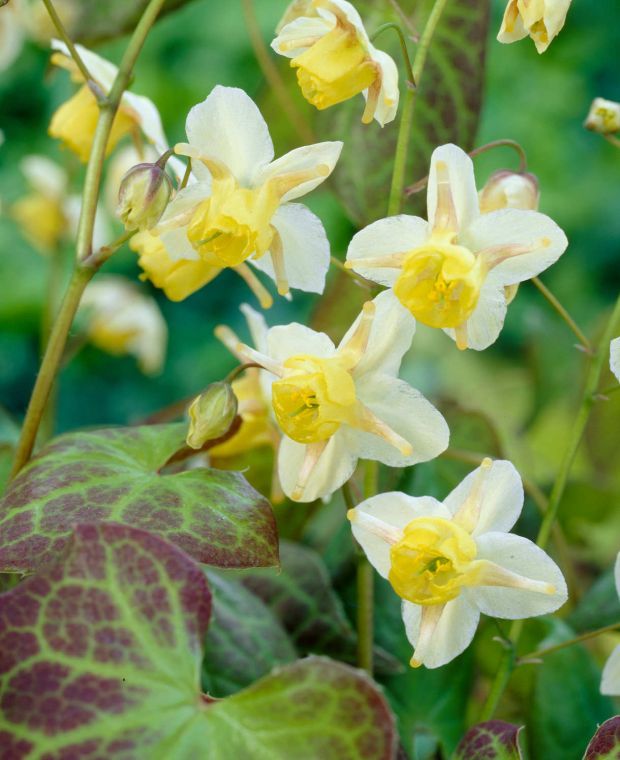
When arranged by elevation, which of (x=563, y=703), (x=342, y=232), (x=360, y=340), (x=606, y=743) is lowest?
(x=342, y=232)

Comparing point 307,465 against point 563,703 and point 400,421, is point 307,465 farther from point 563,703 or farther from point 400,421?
point 563,703

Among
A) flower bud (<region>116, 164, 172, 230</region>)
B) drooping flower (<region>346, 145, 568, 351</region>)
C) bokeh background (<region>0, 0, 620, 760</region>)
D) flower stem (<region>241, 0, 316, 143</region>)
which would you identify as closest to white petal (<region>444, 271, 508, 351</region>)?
drooping flower (<region>346, 145, 568, 351</region>)

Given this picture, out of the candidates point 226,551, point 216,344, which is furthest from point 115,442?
point 216,344

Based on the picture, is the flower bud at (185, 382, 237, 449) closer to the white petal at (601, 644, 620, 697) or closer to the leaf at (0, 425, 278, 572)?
the leaf at (0, 425, 278, 572)

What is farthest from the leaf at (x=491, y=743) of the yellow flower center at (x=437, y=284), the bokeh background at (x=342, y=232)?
the bokeh background at (x=342, y=232)

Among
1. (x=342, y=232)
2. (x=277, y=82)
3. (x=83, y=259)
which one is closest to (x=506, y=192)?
(x=83, y=259)
